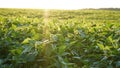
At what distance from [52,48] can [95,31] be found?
51.4 inches

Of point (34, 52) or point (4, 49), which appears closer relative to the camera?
point (34, 52)

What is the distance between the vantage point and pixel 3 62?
10.5ft

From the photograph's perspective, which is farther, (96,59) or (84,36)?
(84,36)

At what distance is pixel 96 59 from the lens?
3.21 metres

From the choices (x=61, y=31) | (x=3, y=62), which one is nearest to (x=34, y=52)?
(x=3, y=62)

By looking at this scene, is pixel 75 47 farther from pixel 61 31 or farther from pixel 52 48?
pixel 61 31

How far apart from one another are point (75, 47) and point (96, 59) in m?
0.34

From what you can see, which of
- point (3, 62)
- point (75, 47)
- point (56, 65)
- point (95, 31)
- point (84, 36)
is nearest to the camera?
point (56, 65)

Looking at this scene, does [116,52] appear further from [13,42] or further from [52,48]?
[13,42]

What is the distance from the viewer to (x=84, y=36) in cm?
373

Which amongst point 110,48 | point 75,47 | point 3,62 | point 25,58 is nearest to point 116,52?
point 110,48

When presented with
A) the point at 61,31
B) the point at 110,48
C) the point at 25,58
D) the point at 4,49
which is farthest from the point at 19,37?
the point at 110,48

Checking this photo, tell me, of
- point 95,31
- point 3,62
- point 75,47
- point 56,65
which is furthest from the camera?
point 95,31

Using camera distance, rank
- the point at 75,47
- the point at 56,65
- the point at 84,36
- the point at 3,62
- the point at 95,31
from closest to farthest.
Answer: the point at 56,65 < the point at 3,62 < the point at 75,47 < the point at 84,36 < the point at 95,31
